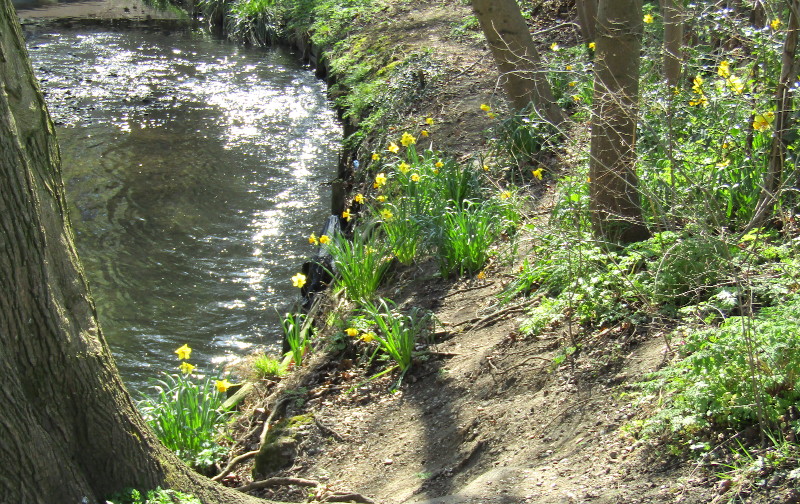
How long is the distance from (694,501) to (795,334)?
2.27 feet

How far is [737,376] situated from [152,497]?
216cm

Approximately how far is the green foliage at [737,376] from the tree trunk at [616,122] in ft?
4.39

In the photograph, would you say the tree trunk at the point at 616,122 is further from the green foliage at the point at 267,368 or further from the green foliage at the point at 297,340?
the green foliage at the point at 267,368

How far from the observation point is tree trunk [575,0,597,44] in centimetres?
836

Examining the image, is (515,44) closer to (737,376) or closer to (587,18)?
(587,18)

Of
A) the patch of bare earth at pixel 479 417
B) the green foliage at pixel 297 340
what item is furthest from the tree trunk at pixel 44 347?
the green foliage at pixel 297 340

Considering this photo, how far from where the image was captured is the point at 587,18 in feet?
27.9

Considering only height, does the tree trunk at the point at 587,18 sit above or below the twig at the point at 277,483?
above

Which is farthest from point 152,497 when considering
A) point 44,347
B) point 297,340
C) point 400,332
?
point 297,340

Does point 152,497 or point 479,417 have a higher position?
point 152,497

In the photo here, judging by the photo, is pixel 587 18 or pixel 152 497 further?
pixel 587 18

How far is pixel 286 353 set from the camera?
564 centimetres

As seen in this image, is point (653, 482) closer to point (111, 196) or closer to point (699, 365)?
point (699, 365)

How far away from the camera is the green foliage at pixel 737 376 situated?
2709mm
